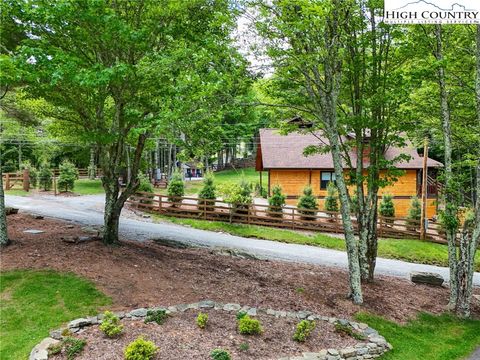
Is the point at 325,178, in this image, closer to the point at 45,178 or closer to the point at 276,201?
the point at 276,201

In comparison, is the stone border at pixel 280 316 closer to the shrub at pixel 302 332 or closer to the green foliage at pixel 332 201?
the shrub at pixel 302 332

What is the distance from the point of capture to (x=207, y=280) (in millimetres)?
8984

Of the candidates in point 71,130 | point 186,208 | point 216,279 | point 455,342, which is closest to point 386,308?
point 455,342

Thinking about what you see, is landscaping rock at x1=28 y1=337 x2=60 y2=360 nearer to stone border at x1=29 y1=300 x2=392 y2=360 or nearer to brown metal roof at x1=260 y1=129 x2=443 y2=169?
stone border at x1=29 y1=300 x2=392 y2=360

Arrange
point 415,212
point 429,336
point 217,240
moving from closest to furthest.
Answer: point 429,336 → point 217,240 → point 415,212

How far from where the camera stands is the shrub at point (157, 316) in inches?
252

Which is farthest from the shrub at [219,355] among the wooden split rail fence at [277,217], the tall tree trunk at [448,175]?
the wooden split rail fence at [277,217]

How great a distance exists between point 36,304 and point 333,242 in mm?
12823

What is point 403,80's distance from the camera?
8.16 m

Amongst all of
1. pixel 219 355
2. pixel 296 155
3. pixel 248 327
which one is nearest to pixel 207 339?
pixel 219 355

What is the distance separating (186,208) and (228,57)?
45.5 ft

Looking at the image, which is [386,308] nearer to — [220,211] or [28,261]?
[28,261]

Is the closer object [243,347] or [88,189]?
[243,347]

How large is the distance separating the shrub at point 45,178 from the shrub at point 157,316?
78.2 ft
